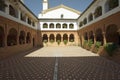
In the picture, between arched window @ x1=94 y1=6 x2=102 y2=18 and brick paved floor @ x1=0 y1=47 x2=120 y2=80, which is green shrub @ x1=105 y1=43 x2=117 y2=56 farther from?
arched window @ x1=94 y1=6 x2=102 y2=18

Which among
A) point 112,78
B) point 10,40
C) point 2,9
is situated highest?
point 2,9

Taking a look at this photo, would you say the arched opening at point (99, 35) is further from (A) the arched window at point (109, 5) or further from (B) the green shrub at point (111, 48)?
(B) the green shrub at point (111, 48)

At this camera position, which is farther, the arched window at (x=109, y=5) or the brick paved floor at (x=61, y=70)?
the arched window at (x=109, y=5)

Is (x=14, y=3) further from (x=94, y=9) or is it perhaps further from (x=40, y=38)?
(x=40, y=38)

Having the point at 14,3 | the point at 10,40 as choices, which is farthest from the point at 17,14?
the point at 10,40

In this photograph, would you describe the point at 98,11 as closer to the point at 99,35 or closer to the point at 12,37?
the point at 99,35

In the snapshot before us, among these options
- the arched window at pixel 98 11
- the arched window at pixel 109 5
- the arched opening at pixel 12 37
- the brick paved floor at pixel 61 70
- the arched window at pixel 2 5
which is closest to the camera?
the brick paved floor at pixel 61 70

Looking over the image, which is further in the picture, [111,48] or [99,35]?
[99,35]

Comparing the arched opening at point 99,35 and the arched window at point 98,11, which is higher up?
the arched window at point 98,11

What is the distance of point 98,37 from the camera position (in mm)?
19922

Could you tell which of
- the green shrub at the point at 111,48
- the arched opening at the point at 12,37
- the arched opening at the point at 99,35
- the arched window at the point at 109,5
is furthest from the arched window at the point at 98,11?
the arched opening at the point at 12,37

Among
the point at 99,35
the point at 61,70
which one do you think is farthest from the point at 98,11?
the point at 61,70

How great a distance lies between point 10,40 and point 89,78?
1402cm

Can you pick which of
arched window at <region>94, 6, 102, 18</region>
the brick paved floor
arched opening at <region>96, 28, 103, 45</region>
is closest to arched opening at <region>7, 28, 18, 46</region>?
the brick paved floor
